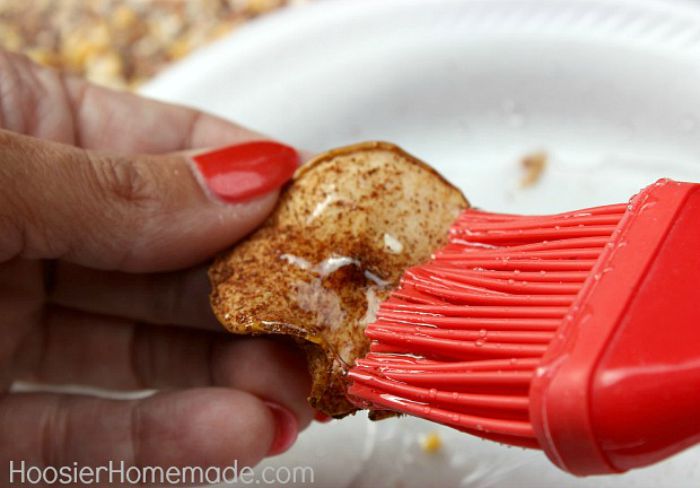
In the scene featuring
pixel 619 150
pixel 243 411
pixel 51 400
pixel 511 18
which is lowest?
pixel 51 400

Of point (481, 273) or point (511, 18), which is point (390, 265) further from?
point (511, 18)

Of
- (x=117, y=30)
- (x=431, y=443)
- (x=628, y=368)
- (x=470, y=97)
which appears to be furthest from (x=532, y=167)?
(x=117, y=30)

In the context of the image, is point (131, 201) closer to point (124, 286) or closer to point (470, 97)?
point (124, 286)

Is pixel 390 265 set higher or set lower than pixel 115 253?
higher

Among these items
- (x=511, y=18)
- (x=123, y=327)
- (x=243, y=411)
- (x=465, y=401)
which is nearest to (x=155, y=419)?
(x=243, y=411)

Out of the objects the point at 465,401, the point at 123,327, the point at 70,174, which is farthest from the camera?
the point at 123,327

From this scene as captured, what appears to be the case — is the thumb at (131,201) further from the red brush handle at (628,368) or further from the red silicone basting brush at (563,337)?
the red brush handle at (628,368)

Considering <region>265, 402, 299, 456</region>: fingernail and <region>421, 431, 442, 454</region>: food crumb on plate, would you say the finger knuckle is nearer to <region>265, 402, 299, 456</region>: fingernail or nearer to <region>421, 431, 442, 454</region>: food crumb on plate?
<region>265, 402, 299, 456</region>: fingernail
